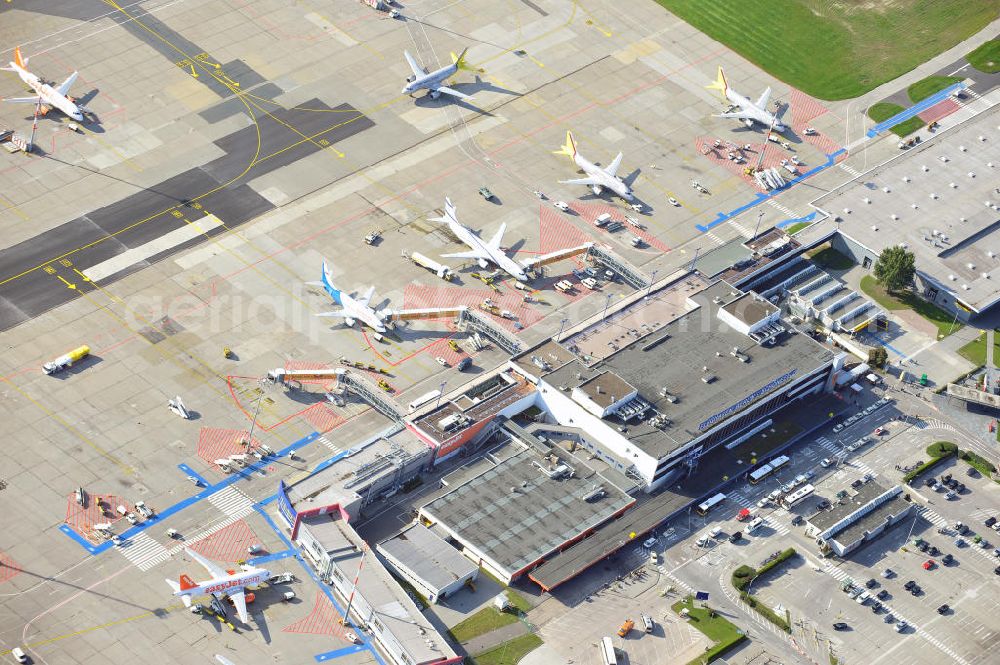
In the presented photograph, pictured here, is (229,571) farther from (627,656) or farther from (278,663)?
(627,656)

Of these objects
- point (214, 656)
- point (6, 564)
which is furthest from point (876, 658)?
point (6, 564)

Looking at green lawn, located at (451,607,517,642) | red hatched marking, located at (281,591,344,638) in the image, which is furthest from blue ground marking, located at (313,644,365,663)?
green lawn, located at (451,607,517,642)

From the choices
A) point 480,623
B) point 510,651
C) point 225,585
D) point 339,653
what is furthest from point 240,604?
point 510,651

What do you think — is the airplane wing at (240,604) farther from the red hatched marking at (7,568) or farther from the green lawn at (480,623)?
the red hatched marking at (7,568)

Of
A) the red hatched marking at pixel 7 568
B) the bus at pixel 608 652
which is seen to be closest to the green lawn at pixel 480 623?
the bus at pixel 608 652

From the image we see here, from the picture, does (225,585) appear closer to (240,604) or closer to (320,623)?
(240,604)

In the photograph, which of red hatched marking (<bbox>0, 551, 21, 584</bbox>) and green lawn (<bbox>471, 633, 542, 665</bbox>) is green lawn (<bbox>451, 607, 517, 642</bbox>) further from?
red hatched marking (<bbox>0, 551, 21, 584</bbox>)
